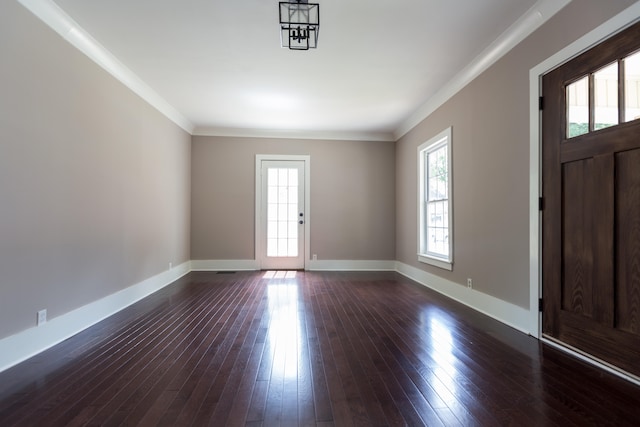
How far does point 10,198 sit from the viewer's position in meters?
2.17

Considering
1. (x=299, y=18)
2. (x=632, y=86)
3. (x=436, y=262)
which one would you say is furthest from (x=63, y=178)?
(x=436, y=262)

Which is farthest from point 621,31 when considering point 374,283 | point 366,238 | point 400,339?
point 366,238

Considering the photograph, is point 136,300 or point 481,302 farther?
point 136,300

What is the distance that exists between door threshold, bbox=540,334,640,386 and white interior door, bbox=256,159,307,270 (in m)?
4.34

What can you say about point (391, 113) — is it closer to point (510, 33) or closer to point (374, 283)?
point (510, 33)

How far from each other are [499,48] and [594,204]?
5.81ft

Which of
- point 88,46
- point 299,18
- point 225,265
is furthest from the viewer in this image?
point 225,265

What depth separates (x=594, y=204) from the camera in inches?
85.2

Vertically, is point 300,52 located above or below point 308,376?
above

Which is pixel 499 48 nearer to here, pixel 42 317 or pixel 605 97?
pixel 605 97

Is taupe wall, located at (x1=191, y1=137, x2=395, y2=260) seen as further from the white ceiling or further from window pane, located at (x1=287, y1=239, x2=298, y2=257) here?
the white ceiling

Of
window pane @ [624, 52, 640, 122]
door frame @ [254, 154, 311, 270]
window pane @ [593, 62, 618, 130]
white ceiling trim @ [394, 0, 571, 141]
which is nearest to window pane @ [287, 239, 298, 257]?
door frame @ [254, 154, 311, 270]

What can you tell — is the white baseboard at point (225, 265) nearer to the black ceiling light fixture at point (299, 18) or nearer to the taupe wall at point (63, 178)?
the taupe wall at point (63, 178)

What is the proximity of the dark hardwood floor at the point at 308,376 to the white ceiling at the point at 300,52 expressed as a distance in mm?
2644
